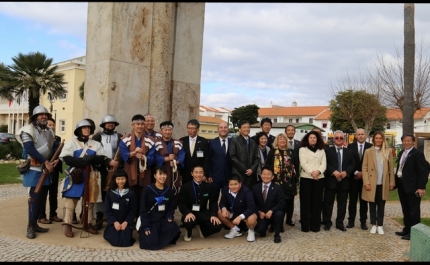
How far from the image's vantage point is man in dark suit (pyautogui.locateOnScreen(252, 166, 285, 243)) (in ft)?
22.5

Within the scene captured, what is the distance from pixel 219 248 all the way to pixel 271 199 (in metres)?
1.42

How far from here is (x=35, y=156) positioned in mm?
6398

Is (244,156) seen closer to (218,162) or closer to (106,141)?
(218,162)

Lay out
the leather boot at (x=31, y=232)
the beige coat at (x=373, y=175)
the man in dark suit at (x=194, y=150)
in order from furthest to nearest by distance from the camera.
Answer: the beige coat at (x=373, y=175)
the man in dark suit at (x=194, y=150)
the leather boot at (x=31, y=232)

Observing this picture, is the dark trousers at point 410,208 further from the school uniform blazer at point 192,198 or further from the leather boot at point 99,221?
the leather boot at point 99,221

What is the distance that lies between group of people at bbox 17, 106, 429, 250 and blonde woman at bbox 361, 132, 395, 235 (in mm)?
18

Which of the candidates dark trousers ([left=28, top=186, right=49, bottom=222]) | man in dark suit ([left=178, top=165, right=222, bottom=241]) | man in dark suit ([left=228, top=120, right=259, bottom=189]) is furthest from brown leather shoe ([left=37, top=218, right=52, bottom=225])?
man in dark suit ([left=228, top=120, right=259, bottom=189])

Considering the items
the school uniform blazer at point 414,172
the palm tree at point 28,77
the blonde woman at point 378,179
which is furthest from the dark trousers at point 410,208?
the palm tree at point 28,77

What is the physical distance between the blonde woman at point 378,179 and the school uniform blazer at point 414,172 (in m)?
0.30

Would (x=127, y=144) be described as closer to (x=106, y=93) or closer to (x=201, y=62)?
(x=106, y=93)

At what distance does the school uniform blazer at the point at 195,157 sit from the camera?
7449 mm

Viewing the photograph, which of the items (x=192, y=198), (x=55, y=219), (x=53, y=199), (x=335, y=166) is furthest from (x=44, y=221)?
(x=335, y=166)

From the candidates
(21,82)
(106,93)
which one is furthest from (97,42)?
(21,82)

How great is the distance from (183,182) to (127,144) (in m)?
1.52
